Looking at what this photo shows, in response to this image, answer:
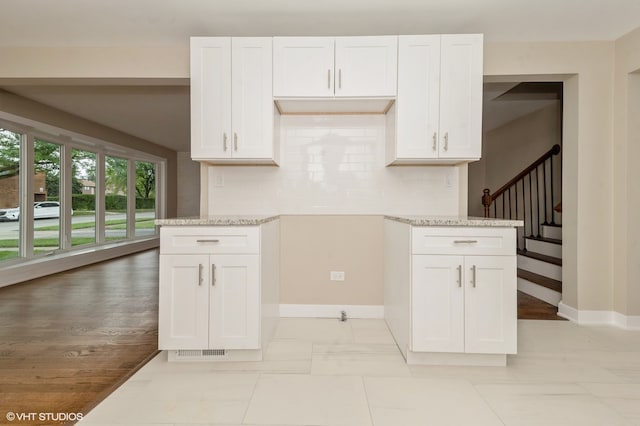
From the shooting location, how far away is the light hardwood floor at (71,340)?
1891mm

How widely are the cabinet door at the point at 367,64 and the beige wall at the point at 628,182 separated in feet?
6.76

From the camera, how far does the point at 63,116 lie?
17.4 ft

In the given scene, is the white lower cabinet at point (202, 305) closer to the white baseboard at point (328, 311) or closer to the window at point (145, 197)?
the white baseboard at point (328, 311)

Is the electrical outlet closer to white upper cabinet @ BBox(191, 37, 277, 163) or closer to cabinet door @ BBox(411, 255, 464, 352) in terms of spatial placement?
cabinet door @ BBox(411, 255, 464, 352)

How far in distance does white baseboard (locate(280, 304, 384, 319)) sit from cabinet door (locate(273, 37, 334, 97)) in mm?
1883

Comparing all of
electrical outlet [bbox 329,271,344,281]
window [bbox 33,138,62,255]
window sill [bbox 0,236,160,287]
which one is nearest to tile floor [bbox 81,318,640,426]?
electrical outlet [bbox 329,271,344,281]

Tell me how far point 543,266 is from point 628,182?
56.8 inches

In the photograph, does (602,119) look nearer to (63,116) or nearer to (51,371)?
(51,371)

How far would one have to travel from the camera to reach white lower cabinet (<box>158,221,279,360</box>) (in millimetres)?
2188

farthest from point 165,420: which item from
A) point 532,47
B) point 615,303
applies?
point 532,47

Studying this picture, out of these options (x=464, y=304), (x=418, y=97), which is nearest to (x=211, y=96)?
(x=418, y=97)

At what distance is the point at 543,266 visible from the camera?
4.03 m

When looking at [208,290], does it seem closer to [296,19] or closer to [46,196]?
[296,19]

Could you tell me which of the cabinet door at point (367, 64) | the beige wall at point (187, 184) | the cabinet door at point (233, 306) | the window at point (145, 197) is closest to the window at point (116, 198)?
the window at point (145, 197)
